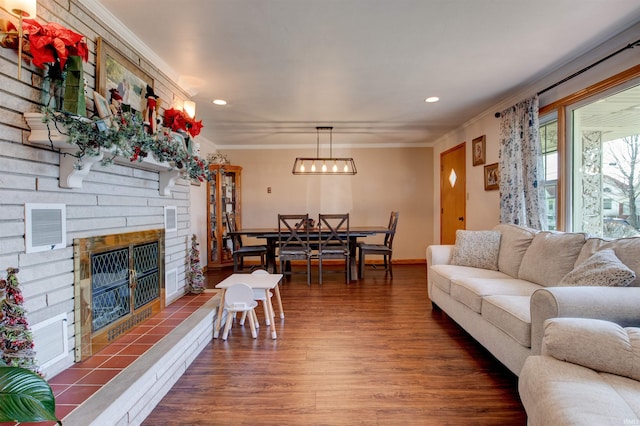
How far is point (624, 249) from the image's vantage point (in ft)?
6.07

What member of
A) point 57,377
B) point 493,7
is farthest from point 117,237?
point 493,7

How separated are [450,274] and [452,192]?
270 centimetres

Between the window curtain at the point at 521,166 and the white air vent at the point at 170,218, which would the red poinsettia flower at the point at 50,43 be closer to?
the white air vent at the point at 170,218

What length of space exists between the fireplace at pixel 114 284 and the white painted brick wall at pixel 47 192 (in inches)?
2.3

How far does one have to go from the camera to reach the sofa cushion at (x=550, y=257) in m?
2.21

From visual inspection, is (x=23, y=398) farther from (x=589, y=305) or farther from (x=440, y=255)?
(x=440, y=255)

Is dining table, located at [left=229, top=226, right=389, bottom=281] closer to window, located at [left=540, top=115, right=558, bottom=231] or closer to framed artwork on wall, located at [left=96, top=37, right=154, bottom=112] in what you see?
window, located at [left=540, top=115, right=558, bottom=231]

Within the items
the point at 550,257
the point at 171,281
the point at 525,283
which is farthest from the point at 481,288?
the point at 171,281

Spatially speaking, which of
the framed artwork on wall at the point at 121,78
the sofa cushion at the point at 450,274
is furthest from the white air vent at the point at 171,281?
the sofa cushion at the point at 450,274

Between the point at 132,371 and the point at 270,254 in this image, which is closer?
the point at 132,371

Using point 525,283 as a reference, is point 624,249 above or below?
above

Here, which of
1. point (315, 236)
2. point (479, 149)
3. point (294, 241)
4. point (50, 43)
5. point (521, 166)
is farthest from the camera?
point (294, 241)

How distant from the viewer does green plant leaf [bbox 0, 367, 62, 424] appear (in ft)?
2.50

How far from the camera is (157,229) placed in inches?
104
